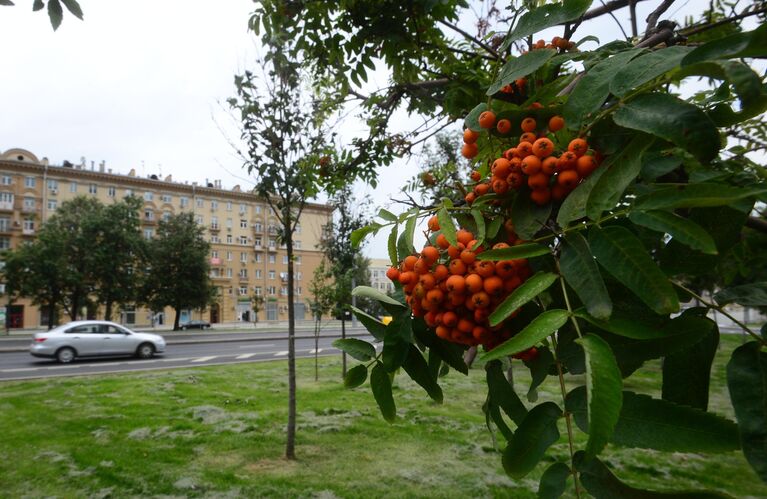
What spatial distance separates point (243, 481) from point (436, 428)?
2.91m

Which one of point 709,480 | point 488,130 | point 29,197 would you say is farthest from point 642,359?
point 29,197

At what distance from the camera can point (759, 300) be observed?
2.72 ft

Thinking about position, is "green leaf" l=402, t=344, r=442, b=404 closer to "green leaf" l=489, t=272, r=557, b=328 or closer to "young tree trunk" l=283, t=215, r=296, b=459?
"green leaf" l=489, t=272, r=557, b=328

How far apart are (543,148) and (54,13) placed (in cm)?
241

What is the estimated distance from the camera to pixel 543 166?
2.85ft

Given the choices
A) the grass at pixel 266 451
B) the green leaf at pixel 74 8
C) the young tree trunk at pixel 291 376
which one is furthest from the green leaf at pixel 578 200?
the young tree trunk at pixel 291 376

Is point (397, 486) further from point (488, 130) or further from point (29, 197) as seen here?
point (29, 197)

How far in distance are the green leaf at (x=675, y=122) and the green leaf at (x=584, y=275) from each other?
20 cm

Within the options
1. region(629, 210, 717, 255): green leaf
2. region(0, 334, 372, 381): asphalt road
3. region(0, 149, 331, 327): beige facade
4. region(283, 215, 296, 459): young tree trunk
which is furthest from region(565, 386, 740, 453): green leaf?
region(0, 149, 331, 327): beige facade

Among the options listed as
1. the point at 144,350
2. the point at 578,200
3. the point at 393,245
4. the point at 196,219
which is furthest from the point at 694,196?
the point at 196,219

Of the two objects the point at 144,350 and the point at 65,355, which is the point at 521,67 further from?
the point at 144,350

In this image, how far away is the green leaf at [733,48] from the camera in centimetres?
65

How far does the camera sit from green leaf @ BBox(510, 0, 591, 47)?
3.25ft

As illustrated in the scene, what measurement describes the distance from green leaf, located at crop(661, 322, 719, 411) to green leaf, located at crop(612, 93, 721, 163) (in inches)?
13.4
